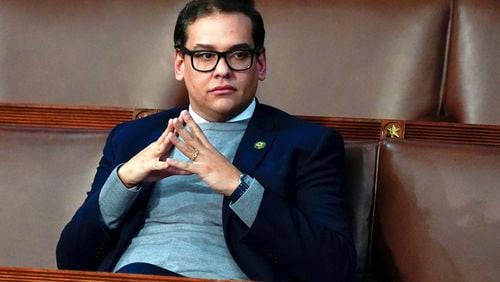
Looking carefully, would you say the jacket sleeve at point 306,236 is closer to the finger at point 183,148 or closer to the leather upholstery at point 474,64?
the finger at point 183,148

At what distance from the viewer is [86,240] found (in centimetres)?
107

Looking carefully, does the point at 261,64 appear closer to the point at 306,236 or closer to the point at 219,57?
the point at 219,57

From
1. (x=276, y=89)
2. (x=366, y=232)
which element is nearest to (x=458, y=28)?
(x=276, y=89)

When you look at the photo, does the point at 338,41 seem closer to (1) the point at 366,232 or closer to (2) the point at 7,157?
(1) the point at 366,232

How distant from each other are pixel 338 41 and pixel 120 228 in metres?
0.45

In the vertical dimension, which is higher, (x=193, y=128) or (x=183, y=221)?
(x=193, y=128)

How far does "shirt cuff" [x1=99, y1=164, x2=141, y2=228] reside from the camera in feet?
3.47

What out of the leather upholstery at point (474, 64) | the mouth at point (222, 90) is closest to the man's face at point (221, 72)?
the mouth at point (222, 90)

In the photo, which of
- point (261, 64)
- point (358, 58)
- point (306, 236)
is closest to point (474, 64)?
point (358, 58)

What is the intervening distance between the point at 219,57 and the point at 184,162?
13cm

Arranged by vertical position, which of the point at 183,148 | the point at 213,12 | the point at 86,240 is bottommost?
the point at 86,240

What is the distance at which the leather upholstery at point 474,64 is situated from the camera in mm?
1360

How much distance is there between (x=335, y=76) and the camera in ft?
4.51

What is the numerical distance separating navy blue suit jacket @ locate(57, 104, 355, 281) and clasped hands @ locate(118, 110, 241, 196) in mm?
42
